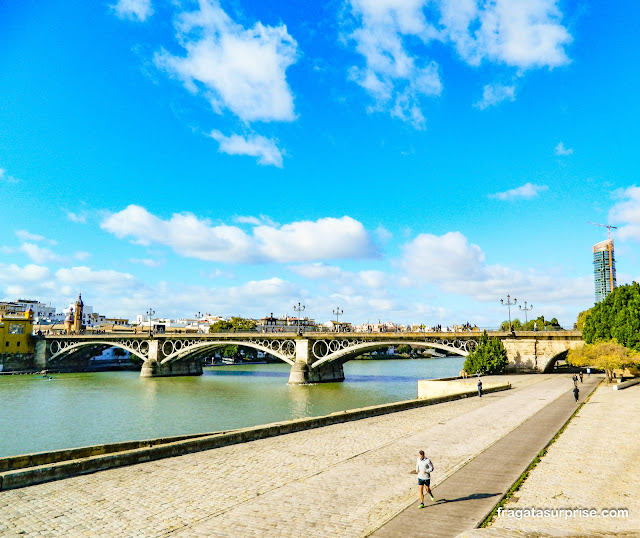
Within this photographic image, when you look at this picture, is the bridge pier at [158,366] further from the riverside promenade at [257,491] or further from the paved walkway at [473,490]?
the paved walkway at [473,490]

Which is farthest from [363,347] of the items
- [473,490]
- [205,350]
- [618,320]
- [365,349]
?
[473,490]

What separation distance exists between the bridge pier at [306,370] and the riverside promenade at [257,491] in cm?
4626

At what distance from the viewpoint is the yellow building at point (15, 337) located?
91438mm

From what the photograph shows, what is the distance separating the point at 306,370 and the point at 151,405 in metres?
23.6

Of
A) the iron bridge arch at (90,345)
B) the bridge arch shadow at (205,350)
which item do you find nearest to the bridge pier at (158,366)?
the bridge arch shadow at (205,350)

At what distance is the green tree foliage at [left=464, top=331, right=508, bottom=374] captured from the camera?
53469 mm

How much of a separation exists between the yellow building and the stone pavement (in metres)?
99.1

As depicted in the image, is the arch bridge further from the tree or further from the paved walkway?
the paved walkway

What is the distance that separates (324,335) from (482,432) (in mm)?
46067

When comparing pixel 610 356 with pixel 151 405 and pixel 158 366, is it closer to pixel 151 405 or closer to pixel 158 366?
pixel 151 405

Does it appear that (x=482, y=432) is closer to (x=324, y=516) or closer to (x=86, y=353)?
(x=324, y=516)

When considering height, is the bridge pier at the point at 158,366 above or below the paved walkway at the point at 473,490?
below

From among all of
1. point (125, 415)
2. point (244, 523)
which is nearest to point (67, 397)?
point (125, 415)

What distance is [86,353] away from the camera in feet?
332
